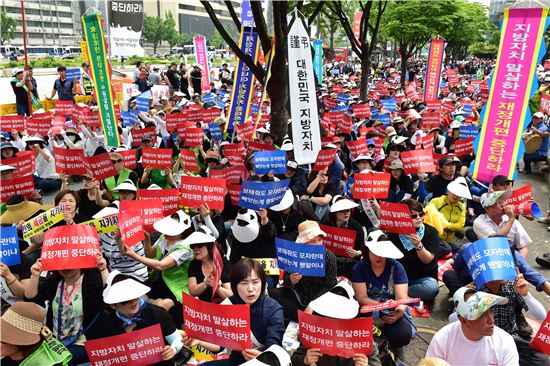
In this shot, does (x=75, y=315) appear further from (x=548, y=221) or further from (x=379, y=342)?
(x=548, y=221)

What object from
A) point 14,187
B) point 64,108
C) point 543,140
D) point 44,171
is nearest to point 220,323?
point 14,187

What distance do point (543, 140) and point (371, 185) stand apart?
8328mm

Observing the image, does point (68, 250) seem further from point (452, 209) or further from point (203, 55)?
point (203, 55)

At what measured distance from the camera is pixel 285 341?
15.7ft

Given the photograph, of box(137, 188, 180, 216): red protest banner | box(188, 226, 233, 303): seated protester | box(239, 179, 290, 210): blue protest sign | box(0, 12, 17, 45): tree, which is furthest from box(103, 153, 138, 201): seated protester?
box(0, 12, 17, 45): tree

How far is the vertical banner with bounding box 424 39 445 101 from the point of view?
18.0 metres

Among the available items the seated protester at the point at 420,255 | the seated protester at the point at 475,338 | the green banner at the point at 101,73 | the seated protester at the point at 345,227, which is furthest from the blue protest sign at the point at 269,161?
the seated protester at the point at 475,338

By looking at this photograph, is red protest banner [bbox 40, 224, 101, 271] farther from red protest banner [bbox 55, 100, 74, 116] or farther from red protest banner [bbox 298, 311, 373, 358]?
red protest banner [bbox 55, 100, 74, 116]

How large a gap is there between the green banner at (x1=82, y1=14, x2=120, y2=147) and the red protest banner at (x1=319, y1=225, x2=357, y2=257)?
5.71 metres

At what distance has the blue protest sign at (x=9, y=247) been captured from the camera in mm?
4746

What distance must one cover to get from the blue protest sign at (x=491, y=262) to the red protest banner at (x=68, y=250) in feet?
11.8

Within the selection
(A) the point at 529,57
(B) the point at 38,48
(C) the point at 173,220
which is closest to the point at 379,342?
(C) the point at 173,220

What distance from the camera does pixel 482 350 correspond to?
3.61 m

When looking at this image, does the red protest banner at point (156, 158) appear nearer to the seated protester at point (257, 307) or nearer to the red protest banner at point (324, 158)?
the red protest banner at point (324, 158)
